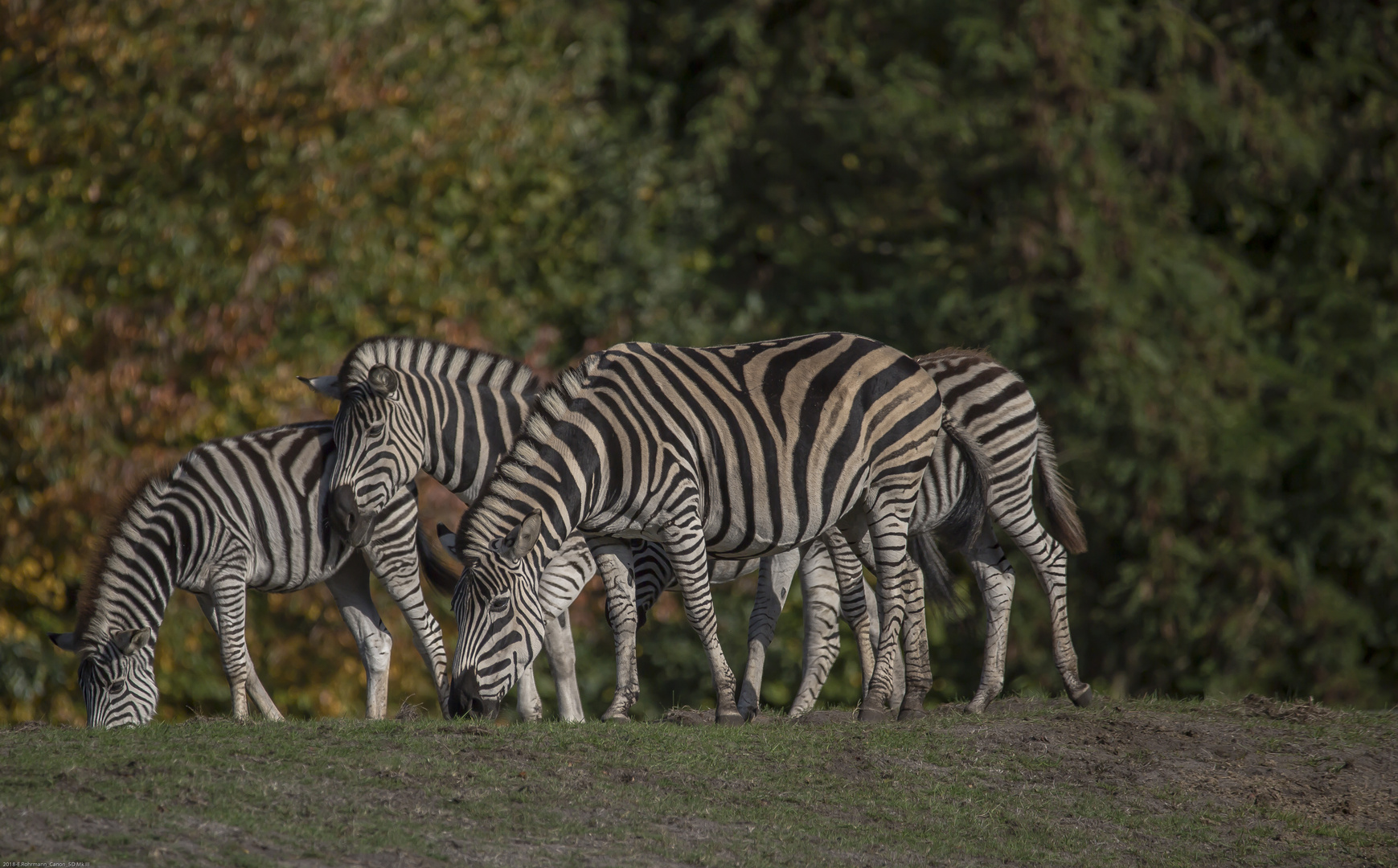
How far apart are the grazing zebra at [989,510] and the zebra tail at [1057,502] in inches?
4.7

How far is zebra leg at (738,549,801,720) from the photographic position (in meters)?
9.46

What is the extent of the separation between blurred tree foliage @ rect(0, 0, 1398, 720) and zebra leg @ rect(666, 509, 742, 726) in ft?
21.0

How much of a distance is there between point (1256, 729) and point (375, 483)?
18.2ft

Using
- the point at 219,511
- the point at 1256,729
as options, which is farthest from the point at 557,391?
the point at 1256,729

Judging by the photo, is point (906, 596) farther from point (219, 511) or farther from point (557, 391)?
point (219, 511)

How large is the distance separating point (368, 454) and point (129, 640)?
1730mm

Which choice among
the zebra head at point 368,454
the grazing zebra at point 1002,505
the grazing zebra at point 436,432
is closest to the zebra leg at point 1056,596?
the grazing zebra at point 1002,505

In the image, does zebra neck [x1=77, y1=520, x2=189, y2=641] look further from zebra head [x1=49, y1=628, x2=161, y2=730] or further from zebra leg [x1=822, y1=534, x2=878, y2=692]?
zebra leg [x1=822, y1=534, x2=878, y2=692]

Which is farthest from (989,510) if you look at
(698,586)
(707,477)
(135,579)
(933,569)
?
(135,579)

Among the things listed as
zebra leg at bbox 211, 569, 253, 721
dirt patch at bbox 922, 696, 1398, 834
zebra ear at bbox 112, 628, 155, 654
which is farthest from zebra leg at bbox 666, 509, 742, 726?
zebra ear at bbox 112, 628, 155, 654

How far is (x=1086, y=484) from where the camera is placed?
1669 centimetres

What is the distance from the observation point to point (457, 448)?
30.7 feet

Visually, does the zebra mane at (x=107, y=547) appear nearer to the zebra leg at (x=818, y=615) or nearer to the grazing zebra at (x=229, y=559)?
the grazing zebra at (x=229, y=559)

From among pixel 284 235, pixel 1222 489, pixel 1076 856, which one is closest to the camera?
pixel 1076 856
